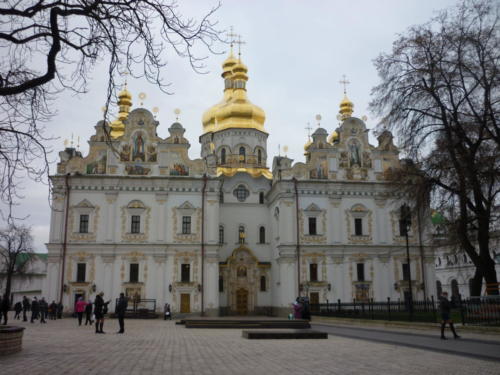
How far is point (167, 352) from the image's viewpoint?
12.6 meters

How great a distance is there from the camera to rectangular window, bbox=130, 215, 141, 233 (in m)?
39.0

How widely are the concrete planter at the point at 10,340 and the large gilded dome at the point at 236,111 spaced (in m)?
38.7

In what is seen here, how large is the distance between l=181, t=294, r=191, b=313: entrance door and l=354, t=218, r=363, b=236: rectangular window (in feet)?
45.6

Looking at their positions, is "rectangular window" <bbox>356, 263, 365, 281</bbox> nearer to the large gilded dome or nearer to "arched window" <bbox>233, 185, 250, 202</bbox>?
"arched window" <bbox>233, 185, 250, 202</bbox>

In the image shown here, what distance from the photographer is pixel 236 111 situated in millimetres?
50469

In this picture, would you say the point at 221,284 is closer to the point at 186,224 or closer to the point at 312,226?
the point at 186,224

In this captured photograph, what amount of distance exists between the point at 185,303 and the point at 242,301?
5.86 meters

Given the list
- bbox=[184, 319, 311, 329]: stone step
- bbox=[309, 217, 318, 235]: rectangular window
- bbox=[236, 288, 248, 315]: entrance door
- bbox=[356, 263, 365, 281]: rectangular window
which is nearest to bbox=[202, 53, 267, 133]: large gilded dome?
bbox=[309, 217, 318, 235]: rectangular window

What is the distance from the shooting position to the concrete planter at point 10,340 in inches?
456

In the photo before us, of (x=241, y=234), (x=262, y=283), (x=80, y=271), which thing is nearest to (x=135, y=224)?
(x=80, y=271)

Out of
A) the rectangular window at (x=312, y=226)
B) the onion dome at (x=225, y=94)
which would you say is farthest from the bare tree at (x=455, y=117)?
the onion dome at (x=225, y=94)

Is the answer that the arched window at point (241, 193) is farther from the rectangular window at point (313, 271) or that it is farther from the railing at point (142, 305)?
the railing at point (142, 305)

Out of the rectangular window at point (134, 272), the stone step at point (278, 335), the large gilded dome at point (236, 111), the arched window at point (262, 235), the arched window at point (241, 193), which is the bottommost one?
the stone step at point (278, 335)

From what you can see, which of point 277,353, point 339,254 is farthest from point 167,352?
point 339,254
